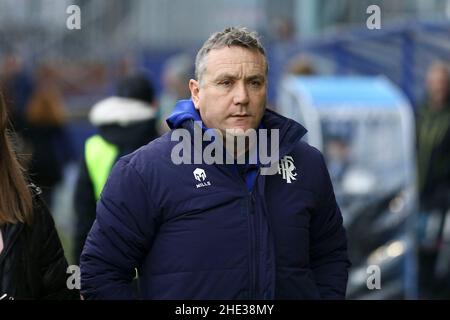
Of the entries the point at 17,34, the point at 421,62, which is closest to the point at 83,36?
the point at 17,34

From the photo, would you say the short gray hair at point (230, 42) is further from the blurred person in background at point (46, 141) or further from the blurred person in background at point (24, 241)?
the blurred person in background at point (46, 141)

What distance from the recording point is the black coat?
4.12m

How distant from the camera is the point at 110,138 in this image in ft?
21.0

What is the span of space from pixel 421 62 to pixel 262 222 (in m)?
7.03

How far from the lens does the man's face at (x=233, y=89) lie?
394cm

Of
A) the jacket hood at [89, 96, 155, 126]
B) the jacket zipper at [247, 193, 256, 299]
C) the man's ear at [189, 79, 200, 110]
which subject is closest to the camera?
the jacket zipper at [247, 193, 256, 299]

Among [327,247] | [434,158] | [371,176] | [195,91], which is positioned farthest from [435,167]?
[195,91]

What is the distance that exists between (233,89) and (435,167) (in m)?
6.13

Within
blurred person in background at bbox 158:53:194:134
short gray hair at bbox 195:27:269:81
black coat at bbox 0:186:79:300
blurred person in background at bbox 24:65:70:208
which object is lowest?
blurred person in background at bbox 24:65:70:208

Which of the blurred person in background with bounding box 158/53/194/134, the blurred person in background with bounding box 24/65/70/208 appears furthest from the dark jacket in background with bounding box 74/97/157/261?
the blurred person in background with bounding box 24/65/70/208

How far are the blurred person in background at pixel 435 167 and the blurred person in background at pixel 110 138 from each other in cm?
365

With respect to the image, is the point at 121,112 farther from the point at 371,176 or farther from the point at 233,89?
the point at 371,176

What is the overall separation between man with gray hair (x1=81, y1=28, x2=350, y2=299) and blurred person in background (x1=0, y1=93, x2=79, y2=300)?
330 millimetres

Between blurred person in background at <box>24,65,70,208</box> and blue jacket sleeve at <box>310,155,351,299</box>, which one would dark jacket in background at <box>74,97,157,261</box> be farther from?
blurred person in background at <box>24,65,70,208</box>
